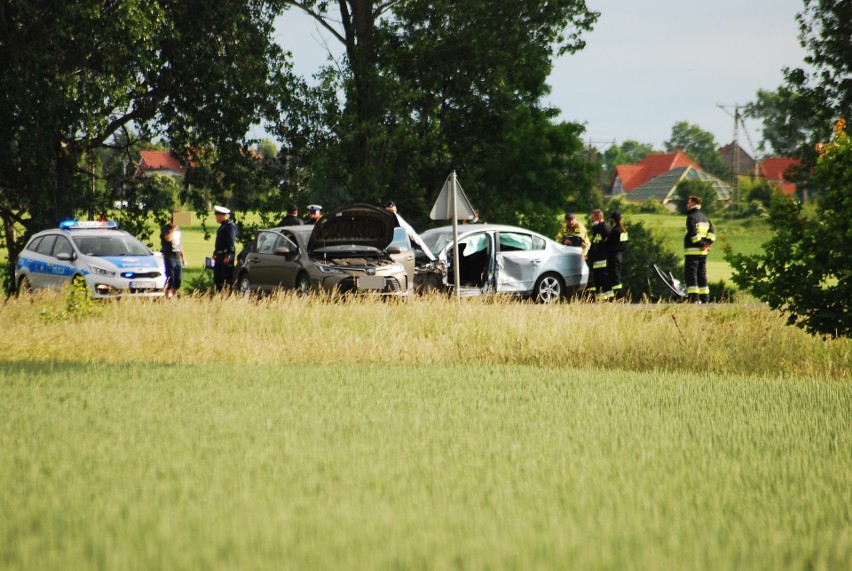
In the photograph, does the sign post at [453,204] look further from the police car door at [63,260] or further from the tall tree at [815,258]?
the police car door at [63,260]

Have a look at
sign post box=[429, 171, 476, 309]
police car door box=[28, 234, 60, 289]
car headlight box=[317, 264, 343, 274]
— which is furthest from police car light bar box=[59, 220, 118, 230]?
sign post box=[429, 171, 476, 309]

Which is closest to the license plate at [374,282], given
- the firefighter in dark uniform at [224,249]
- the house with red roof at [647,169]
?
the firefighter in dark uniform at [224,249]

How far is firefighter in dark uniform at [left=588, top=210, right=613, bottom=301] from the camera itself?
22281mm

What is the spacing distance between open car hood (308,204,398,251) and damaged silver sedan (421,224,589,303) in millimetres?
1383

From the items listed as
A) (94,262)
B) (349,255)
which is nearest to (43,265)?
(94,262)

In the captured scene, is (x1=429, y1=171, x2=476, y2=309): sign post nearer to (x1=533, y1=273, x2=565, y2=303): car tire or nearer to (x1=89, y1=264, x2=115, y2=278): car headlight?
(x1=533, y1=273, x2=565, y2=303): car tire

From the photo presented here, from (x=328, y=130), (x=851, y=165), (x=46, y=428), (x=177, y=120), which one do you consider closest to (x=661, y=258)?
(x=328, y=130)

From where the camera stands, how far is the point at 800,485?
6.43 m

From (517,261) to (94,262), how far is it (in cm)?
788

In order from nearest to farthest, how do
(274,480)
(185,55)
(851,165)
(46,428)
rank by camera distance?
(274,480) → (46,428) → (851,165) → (185,55)

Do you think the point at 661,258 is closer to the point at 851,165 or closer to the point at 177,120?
the point at 177,120

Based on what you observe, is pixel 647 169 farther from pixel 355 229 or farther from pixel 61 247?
pixel 355 229

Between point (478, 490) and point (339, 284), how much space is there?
11.9 meters

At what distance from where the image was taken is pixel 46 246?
22.2m
